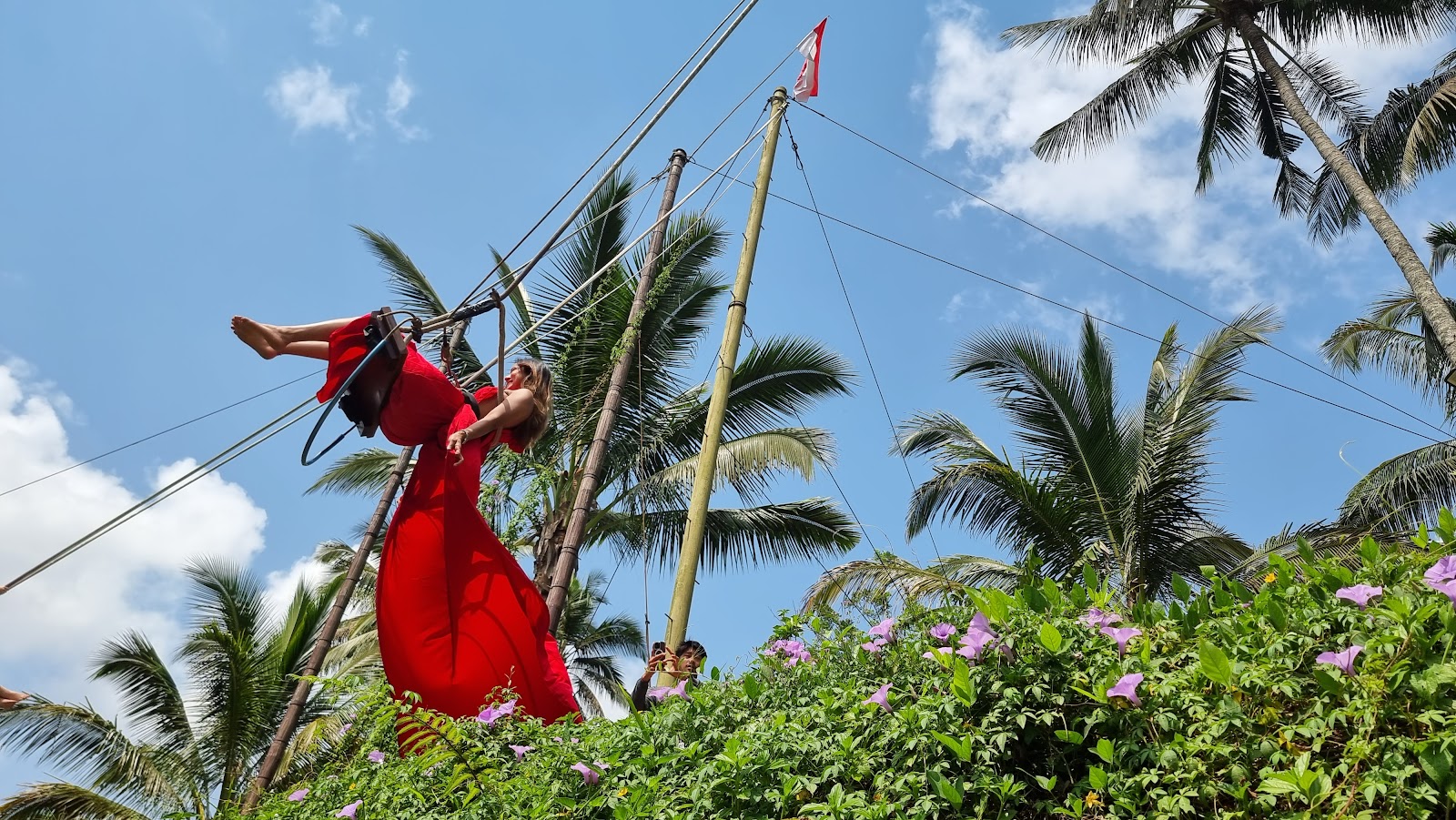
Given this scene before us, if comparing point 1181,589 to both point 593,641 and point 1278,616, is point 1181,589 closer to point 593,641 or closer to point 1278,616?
point 1278,616

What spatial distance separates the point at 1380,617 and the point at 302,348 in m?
3.96

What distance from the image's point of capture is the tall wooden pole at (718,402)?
241 inches

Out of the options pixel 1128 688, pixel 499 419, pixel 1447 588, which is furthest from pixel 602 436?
pixel 1447 588

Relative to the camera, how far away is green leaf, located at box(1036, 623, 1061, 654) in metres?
2.80

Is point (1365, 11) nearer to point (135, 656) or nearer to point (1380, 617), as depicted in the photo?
point (1380, 617)

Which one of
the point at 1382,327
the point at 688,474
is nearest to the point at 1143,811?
the point at 688,474

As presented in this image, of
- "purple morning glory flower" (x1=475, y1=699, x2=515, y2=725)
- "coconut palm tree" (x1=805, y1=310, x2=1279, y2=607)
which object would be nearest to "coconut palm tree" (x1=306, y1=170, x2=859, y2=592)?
"coconut palm tree" (x1=805, y1=310, x2=1279, y2=607)

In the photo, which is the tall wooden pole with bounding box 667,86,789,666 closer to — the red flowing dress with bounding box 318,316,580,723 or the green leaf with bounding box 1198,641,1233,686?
the red flowing dress with bounding box 318,316,580,723

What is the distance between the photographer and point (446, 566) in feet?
15.7

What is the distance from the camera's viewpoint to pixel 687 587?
6137mm

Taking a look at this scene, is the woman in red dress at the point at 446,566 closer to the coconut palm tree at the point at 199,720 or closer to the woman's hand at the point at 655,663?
the woman's hand at the point at 655,663

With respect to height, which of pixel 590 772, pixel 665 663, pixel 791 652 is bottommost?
pixel 590 772

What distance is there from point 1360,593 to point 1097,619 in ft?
2.12

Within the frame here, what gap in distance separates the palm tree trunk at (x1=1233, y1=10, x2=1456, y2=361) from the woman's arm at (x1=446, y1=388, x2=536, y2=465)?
1067cm
